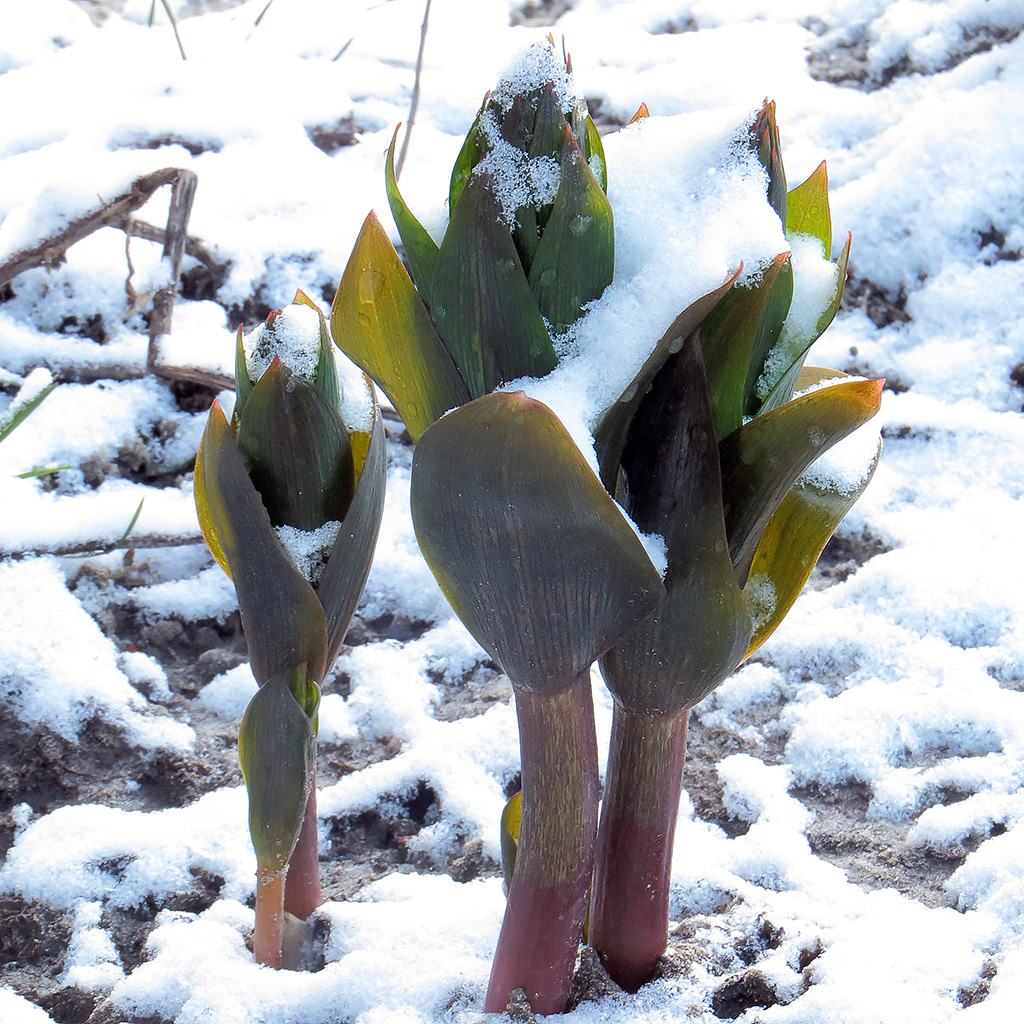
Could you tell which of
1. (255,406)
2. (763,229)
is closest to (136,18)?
(255,406)

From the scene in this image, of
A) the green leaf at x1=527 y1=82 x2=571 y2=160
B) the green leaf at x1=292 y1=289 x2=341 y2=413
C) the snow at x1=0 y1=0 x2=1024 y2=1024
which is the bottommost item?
the snow at x1=0 y1=0 x2=1024 y2=1024

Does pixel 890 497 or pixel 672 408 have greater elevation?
pixel 672 408

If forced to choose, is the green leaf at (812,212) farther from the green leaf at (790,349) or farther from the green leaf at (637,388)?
the green leaf at (637,388)

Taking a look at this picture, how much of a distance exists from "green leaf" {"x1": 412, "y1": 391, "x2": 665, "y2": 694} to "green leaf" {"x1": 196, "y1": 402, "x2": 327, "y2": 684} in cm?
15

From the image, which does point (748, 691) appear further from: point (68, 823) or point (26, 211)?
point (26, 211)

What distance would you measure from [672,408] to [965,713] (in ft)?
2.39

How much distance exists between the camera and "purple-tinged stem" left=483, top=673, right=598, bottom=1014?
70 centimetres

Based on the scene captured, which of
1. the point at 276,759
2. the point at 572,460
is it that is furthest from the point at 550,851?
the point at 572,460

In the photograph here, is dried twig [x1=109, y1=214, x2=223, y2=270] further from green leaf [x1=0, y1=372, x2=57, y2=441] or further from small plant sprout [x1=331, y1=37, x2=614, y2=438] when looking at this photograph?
small plant sprout [x1=331, y1=37, x2=614, y2=438]

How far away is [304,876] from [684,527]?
1.58ft

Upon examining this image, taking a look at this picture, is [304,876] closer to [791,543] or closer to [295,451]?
[295,451]

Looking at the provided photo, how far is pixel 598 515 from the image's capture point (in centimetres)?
58

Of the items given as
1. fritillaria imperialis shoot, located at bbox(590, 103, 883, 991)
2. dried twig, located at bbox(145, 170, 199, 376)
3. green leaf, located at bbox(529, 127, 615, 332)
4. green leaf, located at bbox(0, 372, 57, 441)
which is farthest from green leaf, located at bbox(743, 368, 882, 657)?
dried twig, located at bbox(145, 170, 199, 376)

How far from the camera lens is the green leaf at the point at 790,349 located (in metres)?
0.66
